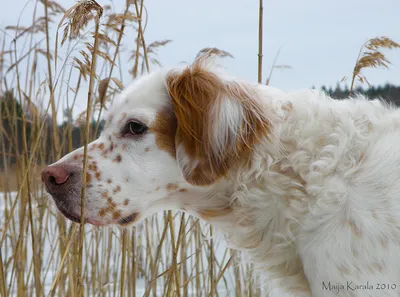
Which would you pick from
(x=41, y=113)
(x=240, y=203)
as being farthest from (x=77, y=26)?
(x=41, y=113)

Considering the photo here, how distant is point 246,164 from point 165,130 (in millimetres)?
306

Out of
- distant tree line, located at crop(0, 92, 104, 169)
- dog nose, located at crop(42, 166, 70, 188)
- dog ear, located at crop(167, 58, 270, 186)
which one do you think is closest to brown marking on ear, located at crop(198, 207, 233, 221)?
dog ear, located at crop(167, 58, 270, 186)

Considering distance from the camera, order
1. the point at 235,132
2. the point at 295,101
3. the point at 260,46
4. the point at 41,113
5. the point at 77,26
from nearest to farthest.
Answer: the point at 77,26 < the point at 235,132 < the point at 295,101 < the point at 260,46 < the point at 41,113

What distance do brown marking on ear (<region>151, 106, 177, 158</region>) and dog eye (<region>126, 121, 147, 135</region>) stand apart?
0.08ft

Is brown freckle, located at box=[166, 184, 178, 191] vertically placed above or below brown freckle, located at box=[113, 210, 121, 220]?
above

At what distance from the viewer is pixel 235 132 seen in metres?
1.81

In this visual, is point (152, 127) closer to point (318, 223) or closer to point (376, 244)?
point (318, 223)

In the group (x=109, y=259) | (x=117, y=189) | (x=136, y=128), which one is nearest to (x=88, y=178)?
(x=117, y=189)

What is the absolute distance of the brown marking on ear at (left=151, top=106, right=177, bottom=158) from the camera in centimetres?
185

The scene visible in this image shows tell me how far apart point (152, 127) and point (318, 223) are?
2.11 feet

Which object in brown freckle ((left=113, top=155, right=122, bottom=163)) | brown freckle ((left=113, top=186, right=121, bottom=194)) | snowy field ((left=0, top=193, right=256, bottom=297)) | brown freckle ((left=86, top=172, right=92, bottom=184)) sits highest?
brown freckle ((left=113, top=155, right=122, bottom=163))

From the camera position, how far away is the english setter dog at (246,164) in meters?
1.70

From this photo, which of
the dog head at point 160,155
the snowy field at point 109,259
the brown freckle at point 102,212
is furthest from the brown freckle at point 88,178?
the snowy field at point 109,259

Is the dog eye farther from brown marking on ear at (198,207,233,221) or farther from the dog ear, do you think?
brown marking on ear at (198,207,233,221)
